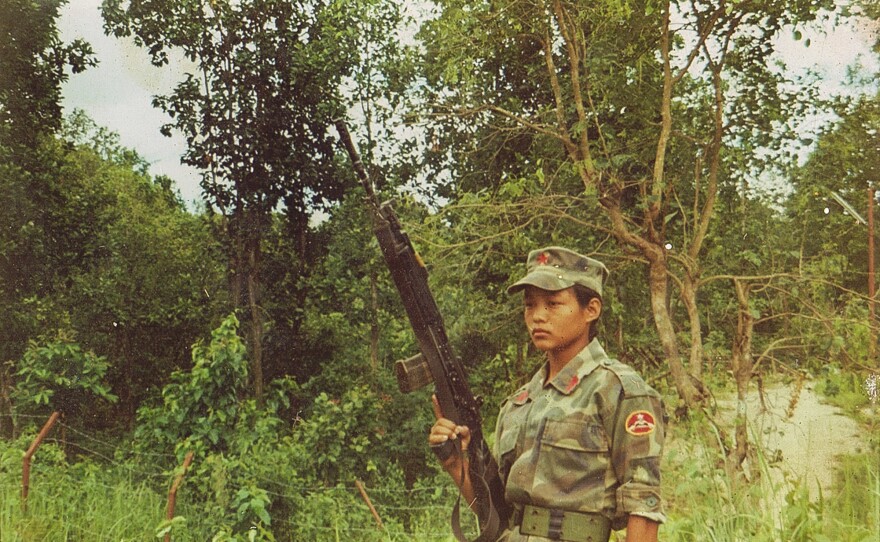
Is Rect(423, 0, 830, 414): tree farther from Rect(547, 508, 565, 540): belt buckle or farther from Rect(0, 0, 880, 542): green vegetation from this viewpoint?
Rect(547, 508, 565, 540): belt buckle

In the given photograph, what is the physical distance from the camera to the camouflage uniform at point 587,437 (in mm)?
1835

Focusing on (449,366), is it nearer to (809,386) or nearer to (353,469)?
(809,386)

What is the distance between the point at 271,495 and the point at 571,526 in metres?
5.85

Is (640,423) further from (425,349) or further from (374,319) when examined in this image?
(374,319)

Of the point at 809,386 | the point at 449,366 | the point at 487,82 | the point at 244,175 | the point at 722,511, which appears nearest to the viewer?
the point at 449,366

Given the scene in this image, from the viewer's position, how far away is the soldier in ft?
6.03

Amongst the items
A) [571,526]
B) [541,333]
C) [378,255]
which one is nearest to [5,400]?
[378,255]

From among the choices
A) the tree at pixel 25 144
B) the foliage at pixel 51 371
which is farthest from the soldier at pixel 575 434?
the tree at pixel 25 144

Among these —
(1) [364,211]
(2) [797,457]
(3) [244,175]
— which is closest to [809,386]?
(2) [797,457]

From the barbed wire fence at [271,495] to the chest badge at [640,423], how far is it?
2.92 meters

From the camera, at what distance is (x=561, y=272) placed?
208cm

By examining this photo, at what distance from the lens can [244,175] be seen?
33.2 ft

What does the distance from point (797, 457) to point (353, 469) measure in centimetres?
531

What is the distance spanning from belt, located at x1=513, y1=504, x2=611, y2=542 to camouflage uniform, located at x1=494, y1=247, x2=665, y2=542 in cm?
2
